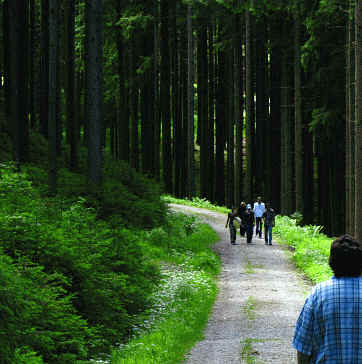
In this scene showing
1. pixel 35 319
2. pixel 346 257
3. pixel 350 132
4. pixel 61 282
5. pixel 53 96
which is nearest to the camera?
pixel 346 257

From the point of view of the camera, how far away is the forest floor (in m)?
10.1

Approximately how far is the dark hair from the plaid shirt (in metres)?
0.06

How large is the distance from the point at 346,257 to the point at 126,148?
93.7ft

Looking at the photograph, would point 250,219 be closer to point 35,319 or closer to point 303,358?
point 35,319

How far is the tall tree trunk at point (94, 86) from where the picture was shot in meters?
21.0

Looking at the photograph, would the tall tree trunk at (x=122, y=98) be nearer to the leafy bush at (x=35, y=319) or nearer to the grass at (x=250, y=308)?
the grass at (x=250, y=308)

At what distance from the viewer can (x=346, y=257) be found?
426 centimetres

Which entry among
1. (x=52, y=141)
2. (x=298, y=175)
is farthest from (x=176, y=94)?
(x=52, y=141)

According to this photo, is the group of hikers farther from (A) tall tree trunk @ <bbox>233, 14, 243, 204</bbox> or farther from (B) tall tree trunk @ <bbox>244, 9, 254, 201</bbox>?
(A) tall tree trunk @ <bbox>233, 14, 243, 204</bbox>

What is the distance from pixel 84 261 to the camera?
34.3 feet

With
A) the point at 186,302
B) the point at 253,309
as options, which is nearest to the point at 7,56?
the point at 186,302

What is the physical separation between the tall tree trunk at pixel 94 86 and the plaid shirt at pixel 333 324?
1691 cm

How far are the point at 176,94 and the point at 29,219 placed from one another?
36118 mm

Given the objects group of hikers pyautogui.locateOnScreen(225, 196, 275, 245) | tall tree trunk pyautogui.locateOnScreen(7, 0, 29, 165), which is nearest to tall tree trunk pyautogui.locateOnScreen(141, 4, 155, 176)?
group of hikers pyautogui.locateOnScreen(225, 196, 275, 245)
